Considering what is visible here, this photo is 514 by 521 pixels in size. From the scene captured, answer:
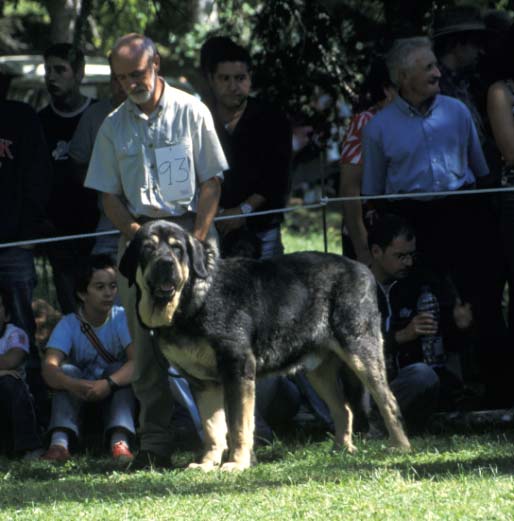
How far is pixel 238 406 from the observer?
7512 millimetres

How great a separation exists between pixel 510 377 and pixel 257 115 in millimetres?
2365

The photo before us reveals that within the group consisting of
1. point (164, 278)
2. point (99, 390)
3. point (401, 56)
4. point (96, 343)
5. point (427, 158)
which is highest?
point (401, 56)

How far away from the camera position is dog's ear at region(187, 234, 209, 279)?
7492mm

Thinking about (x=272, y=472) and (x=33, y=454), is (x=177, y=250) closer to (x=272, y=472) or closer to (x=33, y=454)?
(x=272, y=472)

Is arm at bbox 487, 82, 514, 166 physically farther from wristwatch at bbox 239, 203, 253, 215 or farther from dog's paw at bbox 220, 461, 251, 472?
dog's paw at bbox 220, 461, 251, 472

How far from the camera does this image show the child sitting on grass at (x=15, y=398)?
8633 millimetres

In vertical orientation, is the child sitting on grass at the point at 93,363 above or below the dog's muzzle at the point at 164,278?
below

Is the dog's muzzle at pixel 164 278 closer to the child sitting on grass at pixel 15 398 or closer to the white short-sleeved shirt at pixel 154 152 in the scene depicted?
the white short-sleeved shirt at pixel 154 152

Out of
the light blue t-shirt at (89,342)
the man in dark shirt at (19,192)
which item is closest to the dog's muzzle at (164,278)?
the light blue t-shirt at (89,342)

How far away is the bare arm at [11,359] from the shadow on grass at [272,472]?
71cm

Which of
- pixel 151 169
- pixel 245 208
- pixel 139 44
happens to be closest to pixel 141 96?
pixel 139 44

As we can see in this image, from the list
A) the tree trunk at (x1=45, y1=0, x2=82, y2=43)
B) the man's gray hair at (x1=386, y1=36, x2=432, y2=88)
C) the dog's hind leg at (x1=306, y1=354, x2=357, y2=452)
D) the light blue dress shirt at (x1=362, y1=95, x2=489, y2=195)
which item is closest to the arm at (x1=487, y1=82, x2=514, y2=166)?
the light blue dress shirt at (x1=362, y1=95, x2=489, y2=195)

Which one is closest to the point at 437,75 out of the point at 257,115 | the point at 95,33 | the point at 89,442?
the point at 257,115

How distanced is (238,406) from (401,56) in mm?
2561
